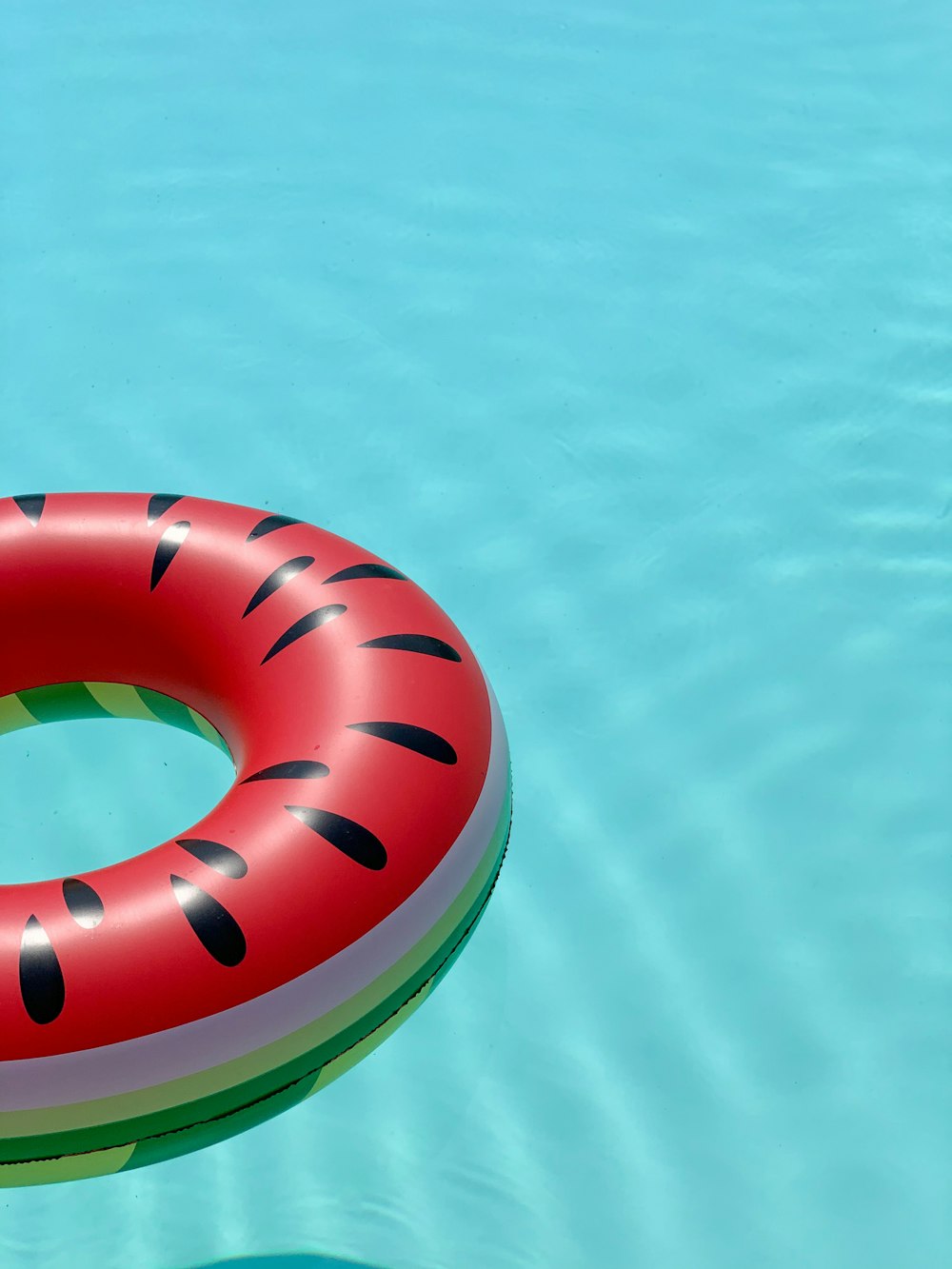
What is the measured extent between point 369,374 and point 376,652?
190 centimetres

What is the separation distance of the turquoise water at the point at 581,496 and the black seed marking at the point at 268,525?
85cm

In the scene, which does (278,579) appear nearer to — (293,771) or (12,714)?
(293,771)

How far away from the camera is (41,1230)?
2.56m

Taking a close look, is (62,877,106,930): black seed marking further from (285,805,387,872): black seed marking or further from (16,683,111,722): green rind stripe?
(16,683,111,722): green rind stripe

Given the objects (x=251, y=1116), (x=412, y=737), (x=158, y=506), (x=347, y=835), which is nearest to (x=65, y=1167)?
(x=251, y=1116)

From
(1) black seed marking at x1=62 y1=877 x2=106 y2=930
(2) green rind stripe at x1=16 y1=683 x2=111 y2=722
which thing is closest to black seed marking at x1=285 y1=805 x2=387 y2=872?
(1) black seed marking at x1=62 y1=877 x2=106 y2=930

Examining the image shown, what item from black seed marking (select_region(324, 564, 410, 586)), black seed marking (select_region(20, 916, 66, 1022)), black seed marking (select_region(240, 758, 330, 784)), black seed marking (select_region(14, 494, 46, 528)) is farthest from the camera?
black seed marking (select_region(14, 494, 46, 528))

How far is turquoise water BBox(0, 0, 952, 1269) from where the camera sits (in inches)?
104

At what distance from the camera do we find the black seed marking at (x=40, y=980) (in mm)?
1816

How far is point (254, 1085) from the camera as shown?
6.41 feet

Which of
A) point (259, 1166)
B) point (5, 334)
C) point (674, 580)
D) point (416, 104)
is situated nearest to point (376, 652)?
point (259, 1166)

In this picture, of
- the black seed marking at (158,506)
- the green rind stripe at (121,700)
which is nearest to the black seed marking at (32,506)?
the black seed marking at (158,506)

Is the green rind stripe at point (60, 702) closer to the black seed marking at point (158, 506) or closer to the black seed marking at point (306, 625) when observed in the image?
the black seed marking at point (158, 506)

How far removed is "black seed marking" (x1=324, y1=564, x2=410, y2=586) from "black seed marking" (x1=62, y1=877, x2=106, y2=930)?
0.63 meters
